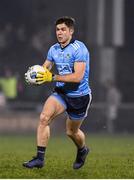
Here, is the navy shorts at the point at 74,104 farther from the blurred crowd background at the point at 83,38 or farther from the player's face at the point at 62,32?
the blurred crowd background at the point at 83,38

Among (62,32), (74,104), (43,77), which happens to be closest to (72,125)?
(74,104)

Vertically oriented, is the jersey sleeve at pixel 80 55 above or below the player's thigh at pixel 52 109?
above

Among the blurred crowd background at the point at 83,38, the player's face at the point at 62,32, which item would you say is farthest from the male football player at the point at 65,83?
the blurred crowd background at the point at 83,38

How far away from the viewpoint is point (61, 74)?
11227mm

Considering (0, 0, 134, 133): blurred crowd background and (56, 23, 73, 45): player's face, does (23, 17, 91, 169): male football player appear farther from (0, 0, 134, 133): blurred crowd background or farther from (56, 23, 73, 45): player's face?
(0, 0, 134, 133): blurred crowd background

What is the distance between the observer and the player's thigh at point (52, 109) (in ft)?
36.1

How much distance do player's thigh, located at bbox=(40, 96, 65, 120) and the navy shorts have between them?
8cm

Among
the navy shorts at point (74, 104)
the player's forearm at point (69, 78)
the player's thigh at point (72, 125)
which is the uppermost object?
the player's forearm at point (69, 78)

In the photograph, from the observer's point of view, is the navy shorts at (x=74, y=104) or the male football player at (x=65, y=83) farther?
the navy shorts at (x=74, y=104)

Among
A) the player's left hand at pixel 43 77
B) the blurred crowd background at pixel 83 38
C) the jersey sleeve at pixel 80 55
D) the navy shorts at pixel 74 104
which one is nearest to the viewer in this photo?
the player's left hand at pixel 43 77

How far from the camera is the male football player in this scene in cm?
1098

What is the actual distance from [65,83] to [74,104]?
1.05 feet

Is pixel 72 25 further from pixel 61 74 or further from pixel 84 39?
pixel 84 39

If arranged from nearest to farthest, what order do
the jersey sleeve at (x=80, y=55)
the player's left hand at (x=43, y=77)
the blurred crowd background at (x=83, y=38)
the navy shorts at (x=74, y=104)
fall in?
1. the player's left hand at (x=43, y=77)
2. the jersey sleeve at (x=80, y=55)
3. the navy shorts at (x=74, y=104)
4. the blurred crowd background at (x=83, y=38)
